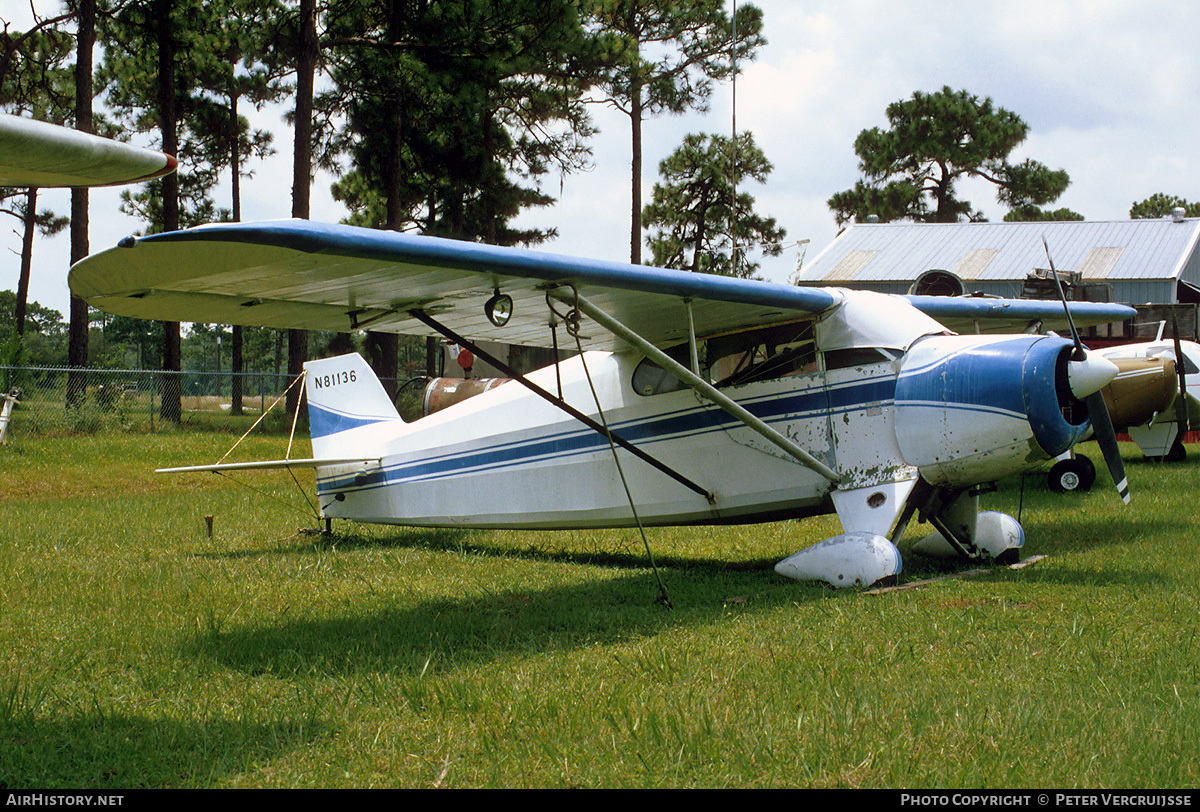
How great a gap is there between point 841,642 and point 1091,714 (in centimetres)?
138

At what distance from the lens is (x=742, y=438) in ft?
24.6

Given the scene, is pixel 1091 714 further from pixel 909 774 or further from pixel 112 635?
pixel 112 635

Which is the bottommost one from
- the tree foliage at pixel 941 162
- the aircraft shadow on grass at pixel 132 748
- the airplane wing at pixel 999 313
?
the aircraft shadow on grass at pixel 132 748

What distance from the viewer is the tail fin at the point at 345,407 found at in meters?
9.70

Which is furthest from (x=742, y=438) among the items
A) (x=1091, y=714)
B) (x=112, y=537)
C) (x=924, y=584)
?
(x=112, y=537)

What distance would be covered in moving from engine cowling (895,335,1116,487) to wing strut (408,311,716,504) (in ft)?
5.56

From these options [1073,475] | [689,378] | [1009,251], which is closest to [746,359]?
[689,378]

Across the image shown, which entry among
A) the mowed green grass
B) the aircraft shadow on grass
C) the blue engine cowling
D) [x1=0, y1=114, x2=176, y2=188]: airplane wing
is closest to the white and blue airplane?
the blue engine cowling

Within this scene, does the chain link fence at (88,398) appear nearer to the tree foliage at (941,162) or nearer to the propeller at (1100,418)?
the propeller at (1100,418)

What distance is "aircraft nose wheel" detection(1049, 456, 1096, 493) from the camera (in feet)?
44.0

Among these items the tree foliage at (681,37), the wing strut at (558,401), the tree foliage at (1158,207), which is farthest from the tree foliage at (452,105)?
the tree foliage at (1158,207)

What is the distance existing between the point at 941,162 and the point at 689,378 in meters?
47.1

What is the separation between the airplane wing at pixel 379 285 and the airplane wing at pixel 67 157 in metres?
1.51

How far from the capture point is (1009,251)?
32.9 metres
